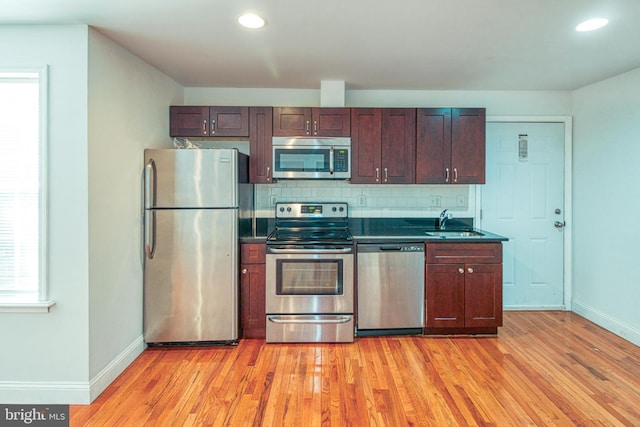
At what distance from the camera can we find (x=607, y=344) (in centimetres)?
310

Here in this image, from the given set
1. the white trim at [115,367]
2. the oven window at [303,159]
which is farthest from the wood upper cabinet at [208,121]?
the white trim at [115,367]

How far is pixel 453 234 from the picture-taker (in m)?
3.62

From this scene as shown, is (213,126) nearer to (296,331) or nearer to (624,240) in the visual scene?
(296,331)

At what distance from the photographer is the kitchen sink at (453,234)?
3312mm

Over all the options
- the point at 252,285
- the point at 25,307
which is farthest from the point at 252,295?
the point at 25,307

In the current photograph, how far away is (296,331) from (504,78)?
10.2ft

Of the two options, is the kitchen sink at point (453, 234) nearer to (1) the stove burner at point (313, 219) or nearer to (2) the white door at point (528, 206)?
(2) the white door at point (528, 206)

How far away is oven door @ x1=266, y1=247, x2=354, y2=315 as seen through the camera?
124 inches

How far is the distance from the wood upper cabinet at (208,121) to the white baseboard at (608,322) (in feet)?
12.9

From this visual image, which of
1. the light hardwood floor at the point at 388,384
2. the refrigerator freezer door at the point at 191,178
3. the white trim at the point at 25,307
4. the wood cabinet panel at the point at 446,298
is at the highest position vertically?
the refrigerator freezer door at the point at 191,178

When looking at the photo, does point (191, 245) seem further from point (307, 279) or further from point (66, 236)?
point (307, 279)

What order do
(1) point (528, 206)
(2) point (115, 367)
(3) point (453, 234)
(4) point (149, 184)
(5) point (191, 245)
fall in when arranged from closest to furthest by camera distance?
(2) point (115, 367), (4) point (149, 184), (5) point (191, 245), (3) point (453, 234), (1) point (528, 206)

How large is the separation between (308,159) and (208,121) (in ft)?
3.51

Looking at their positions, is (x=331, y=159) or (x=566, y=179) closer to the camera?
(x=331, y=159)
